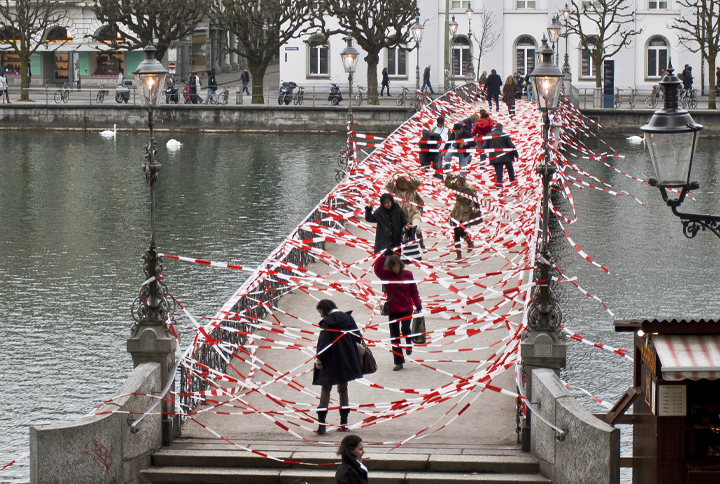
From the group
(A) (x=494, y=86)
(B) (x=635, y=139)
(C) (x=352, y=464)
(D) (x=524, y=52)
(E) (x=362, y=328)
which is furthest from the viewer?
(D) (x=524, y=52)

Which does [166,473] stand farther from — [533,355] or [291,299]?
[291,299]

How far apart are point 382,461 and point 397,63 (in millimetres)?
55990

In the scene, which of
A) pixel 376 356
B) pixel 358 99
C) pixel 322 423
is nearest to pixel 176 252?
pixel 376 356

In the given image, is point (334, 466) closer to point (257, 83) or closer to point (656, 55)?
point (257, 83)

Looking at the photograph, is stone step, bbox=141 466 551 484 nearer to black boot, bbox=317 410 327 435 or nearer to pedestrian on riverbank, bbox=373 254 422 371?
black boot, bbox=317 410 327 435

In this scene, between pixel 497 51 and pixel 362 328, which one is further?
pixel 497 51

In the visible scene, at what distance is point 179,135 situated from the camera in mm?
52875

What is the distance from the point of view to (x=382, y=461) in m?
10.3

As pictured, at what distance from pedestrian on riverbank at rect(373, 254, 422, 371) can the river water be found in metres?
2.77

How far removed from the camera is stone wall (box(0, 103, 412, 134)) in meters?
53.0

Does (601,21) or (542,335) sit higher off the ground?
(601,21)

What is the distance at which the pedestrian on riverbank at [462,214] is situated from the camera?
59.3 ft

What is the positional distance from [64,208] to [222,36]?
58.7 metres

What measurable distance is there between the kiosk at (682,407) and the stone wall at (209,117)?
44.0 meters
